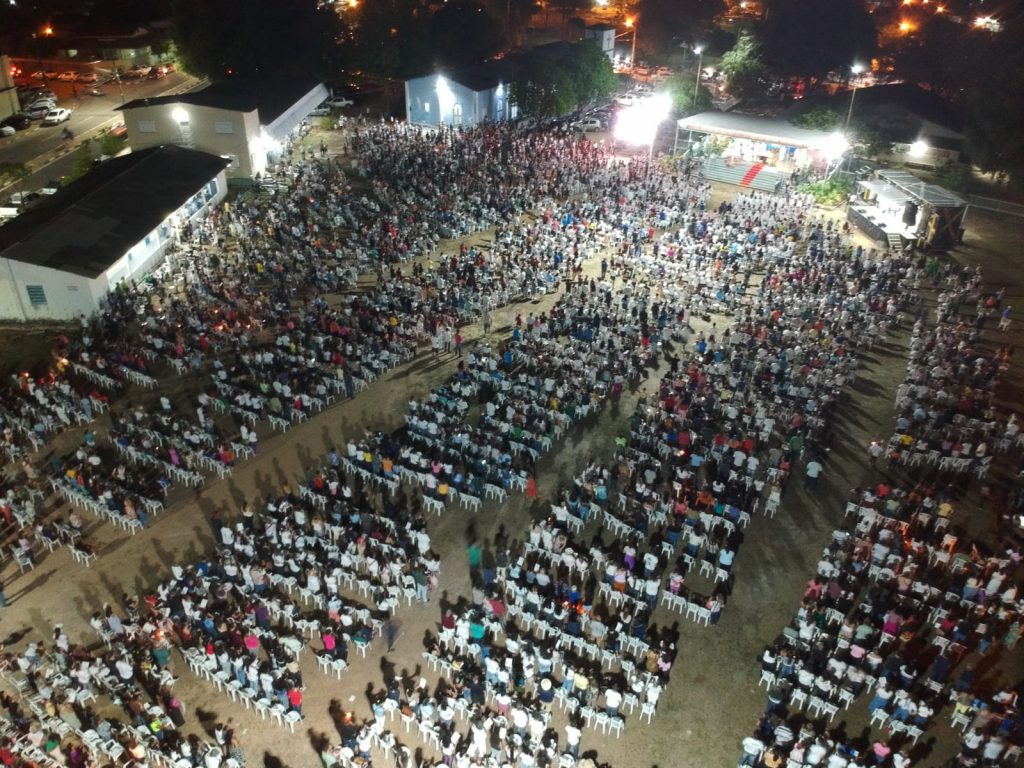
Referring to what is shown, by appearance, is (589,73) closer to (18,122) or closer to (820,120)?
(820,120)

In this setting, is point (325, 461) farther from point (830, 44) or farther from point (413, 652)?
point (830, 44)

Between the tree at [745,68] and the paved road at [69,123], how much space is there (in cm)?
4623

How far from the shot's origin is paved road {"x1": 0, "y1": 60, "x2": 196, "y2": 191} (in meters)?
48.6

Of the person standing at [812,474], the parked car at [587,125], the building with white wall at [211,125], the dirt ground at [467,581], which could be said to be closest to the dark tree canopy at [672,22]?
the parked car at [587,125]

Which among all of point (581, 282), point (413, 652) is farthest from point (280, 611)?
point (581, 282)

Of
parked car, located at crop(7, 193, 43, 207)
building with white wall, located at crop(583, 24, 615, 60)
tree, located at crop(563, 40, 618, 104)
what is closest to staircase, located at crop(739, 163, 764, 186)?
tree, located at crop(563, 40, 618, 104)

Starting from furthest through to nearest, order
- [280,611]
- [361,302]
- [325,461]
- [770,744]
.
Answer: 1. [361,302]
2. [325,461]
3. [280,611]
4. [770,744]

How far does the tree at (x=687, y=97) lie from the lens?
5688 centimetres

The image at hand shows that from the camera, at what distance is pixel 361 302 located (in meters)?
29.6

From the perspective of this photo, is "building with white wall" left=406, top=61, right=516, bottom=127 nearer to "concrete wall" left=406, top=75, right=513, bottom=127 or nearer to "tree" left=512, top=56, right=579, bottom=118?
"concrete wall" left=406, top=75, right=513, bottom=127

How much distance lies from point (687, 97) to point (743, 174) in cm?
1335

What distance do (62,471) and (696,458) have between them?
17161 mm

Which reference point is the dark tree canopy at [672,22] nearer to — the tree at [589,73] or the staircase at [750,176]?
the tree at [589,73]

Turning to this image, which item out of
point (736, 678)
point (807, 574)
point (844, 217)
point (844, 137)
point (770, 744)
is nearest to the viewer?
point (770, 744)
